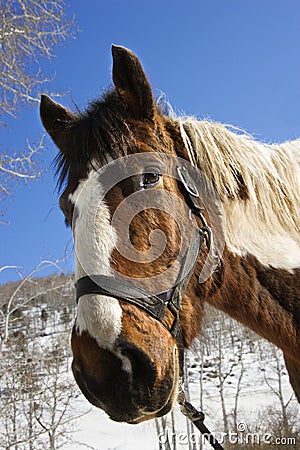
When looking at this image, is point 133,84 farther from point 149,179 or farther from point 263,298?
point 263,298

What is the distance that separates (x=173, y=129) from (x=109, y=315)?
1279mm

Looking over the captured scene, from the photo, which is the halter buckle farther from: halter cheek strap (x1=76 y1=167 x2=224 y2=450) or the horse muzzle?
the horse muzzle

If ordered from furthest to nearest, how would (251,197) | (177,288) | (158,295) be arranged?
(251,197) → (177,288) → (158,295)

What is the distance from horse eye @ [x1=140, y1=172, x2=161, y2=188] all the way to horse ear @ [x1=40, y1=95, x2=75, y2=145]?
3.04 feet

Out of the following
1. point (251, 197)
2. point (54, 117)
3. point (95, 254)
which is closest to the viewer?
point (95, 254)

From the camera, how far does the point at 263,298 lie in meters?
2.22

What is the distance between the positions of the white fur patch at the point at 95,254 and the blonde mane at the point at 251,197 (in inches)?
28.0

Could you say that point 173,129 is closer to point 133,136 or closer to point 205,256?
point 133,136

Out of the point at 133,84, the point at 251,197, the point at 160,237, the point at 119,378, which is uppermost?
the point at 133,84

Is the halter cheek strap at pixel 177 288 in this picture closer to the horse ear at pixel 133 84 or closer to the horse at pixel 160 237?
the horse at pixel 160 237

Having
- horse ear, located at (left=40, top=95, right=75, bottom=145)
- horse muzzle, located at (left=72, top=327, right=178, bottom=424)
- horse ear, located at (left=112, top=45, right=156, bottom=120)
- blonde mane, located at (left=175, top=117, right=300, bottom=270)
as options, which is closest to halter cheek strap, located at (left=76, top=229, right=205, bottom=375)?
horse muzzle, located at (left=72, top=327, right=178, bottom=424)

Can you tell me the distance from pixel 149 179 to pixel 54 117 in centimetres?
112

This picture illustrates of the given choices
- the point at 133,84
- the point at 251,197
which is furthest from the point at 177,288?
the point at 133,84

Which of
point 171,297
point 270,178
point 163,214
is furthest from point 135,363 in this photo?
point 270,178
